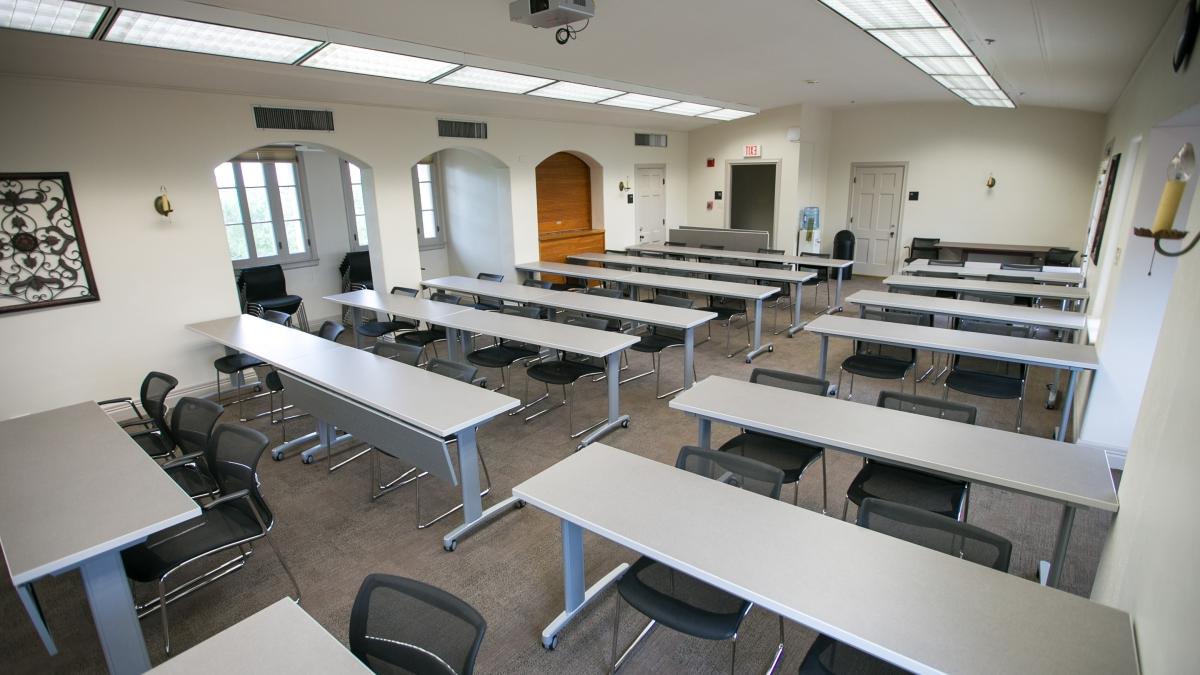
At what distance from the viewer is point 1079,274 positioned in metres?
7.51

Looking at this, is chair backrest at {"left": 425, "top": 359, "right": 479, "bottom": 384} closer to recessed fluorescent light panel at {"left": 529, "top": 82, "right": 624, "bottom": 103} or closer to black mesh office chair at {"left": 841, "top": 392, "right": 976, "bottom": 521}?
black mesh office chair at {"left": 841, "top": 392, "right": 976, "bottom": 521}

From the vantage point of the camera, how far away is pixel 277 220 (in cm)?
848

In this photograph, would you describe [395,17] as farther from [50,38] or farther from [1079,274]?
[1079,274]

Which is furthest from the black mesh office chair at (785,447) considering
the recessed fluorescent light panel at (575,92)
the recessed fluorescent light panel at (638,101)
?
the recessed fluorescent light panel at (638,101)

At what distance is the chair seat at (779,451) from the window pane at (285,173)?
25.7 ft

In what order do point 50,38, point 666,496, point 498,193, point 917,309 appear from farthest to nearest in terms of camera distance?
point 498,193 → point 917,309 → point 50,38 → point 666,496

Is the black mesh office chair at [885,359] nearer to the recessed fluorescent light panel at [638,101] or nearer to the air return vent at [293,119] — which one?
the recessed fluorescent light panel at [638,101]

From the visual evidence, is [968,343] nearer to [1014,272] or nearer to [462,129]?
[1014,272]

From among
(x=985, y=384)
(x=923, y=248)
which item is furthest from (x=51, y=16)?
(x=923, y=248)

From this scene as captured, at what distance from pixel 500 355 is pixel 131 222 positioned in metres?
3.76

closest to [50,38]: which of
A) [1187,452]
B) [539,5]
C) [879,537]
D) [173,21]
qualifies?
[173,21]

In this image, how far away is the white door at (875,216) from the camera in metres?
11.4

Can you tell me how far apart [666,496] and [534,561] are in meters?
1.34

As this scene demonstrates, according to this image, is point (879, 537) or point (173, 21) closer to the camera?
point (879, 537)
